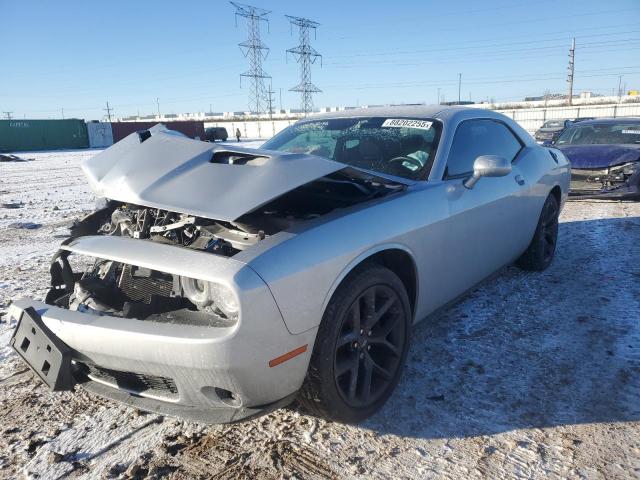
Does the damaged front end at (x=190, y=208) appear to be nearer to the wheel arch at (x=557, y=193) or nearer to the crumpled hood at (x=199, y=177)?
the crumpled hood at (x=199, y=177)

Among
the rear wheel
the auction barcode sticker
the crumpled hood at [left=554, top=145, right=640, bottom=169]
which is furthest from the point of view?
the crumpled hood at [left=554, top=145, right=640, bottom=169]

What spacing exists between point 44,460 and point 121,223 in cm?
123

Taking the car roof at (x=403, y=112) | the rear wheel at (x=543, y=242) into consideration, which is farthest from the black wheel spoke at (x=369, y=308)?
the rear wheel at (x=543, y=242)

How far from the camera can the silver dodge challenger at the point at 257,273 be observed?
1.87 meters

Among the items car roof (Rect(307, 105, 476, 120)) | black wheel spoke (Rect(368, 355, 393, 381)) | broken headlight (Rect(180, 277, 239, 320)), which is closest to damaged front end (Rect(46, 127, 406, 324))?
broken headlight (Rect(180, 277, 239, 320))

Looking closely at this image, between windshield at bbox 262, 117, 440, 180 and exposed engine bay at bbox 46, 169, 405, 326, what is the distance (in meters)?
0.38

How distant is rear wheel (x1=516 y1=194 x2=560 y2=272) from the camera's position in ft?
14.1

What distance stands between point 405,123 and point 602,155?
563cm

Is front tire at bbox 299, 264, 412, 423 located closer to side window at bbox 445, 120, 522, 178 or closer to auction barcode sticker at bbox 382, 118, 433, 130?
side window at bbox 445, 120, 522, 178

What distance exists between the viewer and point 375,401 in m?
2.38

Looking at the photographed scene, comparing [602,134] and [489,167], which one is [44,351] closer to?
[489,167]

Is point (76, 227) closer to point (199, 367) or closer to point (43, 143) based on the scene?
point (199, 367)

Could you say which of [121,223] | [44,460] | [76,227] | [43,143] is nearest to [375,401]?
[44,460]

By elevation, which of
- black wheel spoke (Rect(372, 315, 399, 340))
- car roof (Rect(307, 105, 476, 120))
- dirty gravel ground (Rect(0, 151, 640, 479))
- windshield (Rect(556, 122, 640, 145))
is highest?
car roof (Rect(307, 105, 476, 120))
